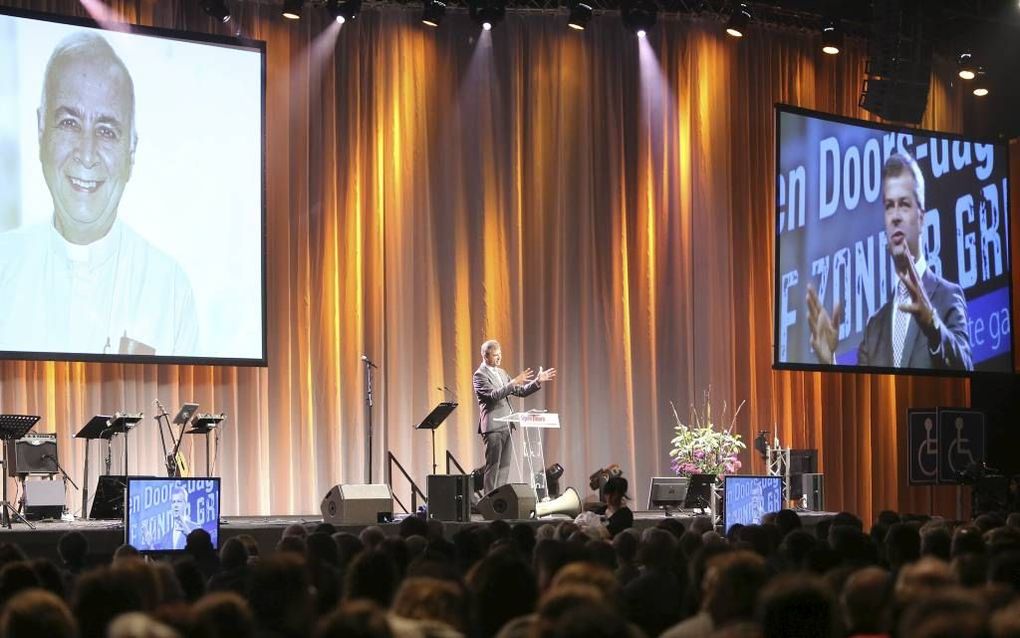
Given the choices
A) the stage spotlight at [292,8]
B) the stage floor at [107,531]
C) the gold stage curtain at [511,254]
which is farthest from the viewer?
the gold stage curtain at [511,254]

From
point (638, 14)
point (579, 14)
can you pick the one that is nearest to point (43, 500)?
point (579, 14)

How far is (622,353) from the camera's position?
1429cm

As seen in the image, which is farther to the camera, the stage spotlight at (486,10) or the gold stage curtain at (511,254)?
the stage spotlight at (486,10)

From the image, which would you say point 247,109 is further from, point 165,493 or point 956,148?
point 956,148

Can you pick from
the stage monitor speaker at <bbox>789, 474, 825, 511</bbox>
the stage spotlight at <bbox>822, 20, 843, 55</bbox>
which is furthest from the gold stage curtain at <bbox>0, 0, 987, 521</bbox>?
the stage monitor speaker at <bbox>789, 474, 825, 511</bbox>

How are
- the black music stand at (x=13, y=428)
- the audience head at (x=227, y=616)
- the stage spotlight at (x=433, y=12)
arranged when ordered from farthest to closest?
the stage spotlight at (x=433, y=12), the black music stand at (x=13, y=428), the audience head at (x=227, y=616)

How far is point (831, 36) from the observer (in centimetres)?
1352

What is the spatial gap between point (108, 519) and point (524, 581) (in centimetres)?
698

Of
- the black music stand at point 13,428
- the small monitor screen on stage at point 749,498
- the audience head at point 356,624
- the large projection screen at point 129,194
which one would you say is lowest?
the small monitor screen on stage at point 749,498

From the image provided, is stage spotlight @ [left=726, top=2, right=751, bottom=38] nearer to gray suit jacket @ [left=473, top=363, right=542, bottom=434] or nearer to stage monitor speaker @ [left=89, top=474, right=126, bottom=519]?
gray suit jacket @ [left=473, top=363, right=542, bottom=434]

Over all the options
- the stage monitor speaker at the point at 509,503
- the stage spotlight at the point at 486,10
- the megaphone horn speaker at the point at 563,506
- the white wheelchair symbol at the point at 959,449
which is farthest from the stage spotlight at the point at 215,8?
the white wheelchair symbol at the point at 959,449

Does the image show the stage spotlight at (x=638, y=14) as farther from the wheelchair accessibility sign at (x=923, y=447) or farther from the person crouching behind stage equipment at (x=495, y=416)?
the wheelchair accessibility sign at (x=923, y=447)

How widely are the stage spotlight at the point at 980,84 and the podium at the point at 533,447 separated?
558 cm

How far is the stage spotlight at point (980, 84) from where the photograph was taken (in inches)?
570
